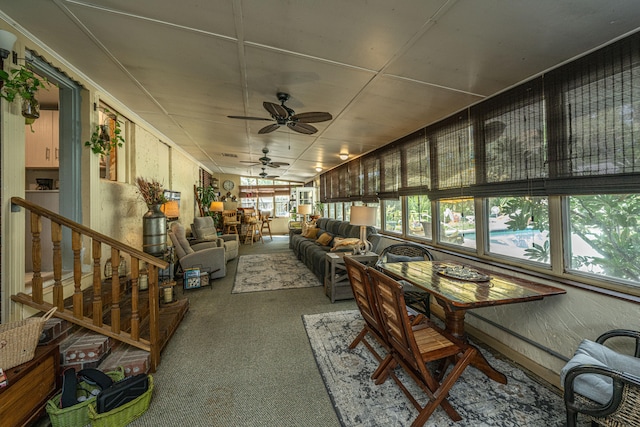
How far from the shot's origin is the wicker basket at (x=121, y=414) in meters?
1.37

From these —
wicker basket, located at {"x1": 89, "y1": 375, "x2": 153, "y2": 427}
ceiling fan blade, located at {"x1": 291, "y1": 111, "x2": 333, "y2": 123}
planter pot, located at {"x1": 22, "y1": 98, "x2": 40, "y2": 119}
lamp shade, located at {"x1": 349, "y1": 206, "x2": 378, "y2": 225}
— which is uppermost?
ceiling fan blade, located at {"x1": 291, "y1": 111, "x2": 333, "y2": 123}

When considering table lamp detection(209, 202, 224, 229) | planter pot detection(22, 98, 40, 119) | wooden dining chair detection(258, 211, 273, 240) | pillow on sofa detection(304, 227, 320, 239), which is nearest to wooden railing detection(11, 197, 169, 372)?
planter pot detection(22, 98, 40, 119)

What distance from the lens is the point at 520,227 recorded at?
2.33 meters

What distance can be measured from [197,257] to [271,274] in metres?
1.36

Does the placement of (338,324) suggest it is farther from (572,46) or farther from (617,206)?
(572,46)

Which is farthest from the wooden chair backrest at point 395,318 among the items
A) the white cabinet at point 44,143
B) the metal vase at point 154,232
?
the white cabinet at point 44,143

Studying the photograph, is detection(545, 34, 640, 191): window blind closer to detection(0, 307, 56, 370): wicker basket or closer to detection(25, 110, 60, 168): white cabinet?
detection(0, 307, 56, 370): wicker basket

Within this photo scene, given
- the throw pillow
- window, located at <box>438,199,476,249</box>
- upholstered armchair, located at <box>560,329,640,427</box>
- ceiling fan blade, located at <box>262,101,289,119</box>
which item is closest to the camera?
upholstered armchair, located at <box>560,329,640,427</box>

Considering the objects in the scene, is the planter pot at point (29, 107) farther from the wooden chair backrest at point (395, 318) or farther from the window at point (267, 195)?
the window at point (267, 195)

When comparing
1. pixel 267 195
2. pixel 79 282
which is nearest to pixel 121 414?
pixel 79 282

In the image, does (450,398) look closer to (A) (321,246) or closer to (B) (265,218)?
(A) (321,246)

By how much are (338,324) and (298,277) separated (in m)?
1.83

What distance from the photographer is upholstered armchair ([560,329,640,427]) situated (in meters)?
1.05

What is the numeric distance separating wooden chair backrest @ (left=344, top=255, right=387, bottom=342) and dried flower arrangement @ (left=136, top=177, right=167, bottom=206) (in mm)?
3068
